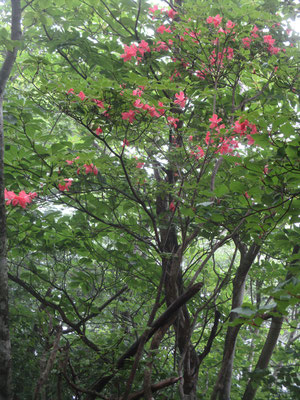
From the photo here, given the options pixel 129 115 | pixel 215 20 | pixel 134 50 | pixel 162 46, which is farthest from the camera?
pixel 162 46

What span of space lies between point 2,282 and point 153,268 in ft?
3.46

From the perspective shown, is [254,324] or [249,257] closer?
[254,324]

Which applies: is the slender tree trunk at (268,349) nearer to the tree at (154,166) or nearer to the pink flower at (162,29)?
the tree at (154,166)

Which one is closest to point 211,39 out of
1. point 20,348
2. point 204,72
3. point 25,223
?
point 204,72

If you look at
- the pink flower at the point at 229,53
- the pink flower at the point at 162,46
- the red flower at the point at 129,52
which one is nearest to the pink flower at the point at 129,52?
the red flower at the point at 129,52

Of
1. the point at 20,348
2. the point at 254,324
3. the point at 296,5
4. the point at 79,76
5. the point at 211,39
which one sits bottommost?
the point at 254,324

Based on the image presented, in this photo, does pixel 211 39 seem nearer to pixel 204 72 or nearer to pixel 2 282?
pixel 204 72

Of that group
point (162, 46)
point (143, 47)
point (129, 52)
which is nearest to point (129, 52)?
point (129, 52)

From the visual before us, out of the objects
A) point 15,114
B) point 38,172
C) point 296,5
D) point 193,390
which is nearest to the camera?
point 193,390

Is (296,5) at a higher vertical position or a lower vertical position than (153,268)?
higher

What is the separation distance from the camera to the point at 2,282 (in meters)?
1.84

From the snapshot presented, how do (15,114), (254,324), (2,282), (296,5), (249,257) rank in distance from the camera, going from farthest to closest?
(296,5), (249,257), (15,114), (2,282), (254,324)

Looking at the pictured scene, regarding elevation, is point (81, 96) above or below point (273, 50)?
below

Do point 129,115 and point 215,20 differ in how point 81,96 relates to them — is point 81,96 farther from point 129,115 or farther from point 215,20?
point 215,20
